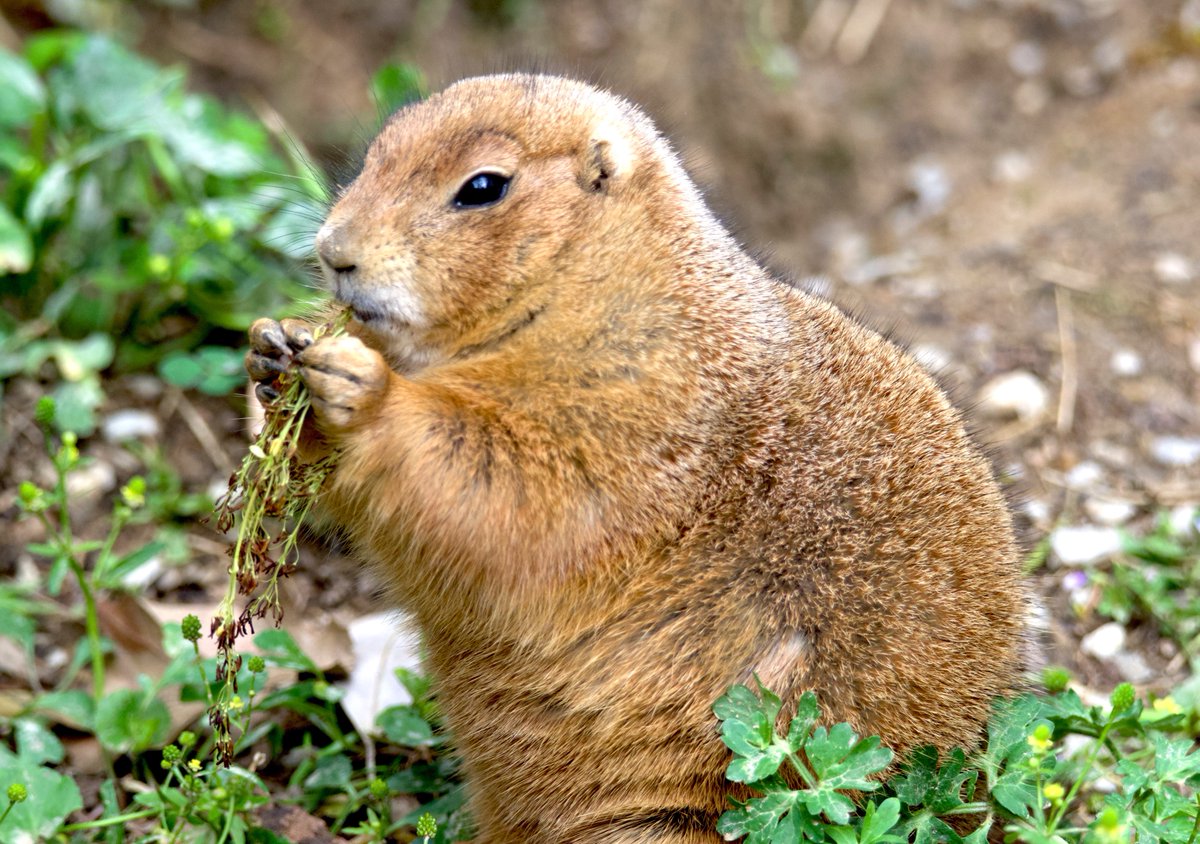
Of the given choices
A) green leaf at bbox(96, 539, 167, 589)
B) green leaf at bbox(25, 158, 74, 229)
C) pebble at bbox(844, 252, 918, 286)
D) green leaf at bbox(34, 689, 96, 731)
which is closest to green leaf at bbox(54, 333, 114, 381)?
green leaf at bbox(25, 158, 74, 229)

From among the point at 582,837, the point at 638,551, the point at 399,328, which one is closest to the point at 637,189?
the point at 399,328

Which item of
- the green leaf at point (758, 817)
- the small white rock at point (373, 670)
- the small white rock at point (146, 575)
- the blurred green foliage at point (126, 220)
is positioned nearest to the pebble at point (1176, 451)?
the green leaf at point (758, 817)

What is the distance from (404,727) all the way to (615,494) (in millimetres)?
1168

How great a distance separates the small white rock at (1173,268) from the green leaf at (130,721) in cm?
468

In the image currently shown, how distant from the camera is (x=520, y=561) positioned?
2893 millimetres

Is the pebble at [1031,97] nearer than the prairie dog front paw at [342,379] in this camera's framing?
No

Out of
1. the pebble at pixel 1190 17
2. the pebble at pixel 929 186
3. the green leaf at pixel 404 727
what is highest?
the green leaf at pixel 404 727

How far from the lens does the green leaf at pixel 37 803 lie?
10.4 feet

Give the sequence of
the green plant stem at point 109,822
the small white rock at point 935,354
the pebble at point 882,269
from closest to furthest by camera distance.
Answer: the green plant stem at point 109,822
the small white rock at point 935,354
the pebble at point 882,269

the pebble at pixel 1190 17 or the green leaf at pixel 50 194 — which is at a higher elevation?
the green leaf at pixel 50 194

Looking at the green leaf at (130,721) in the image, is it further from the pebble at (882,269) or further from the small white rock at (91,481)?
the pebble at (882,269)

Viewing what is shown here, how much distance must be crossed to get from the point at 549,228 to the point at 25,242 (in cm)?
275

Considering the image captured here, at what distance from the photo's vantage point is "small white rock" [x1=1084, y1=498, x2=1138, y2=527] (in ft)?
15.5

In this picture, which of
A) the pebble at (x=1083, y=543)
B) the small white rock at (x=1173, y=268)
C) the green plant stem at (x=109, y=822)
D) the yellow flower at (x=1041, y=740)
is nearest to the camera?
the yellow flower at (x=1041, y=740)
